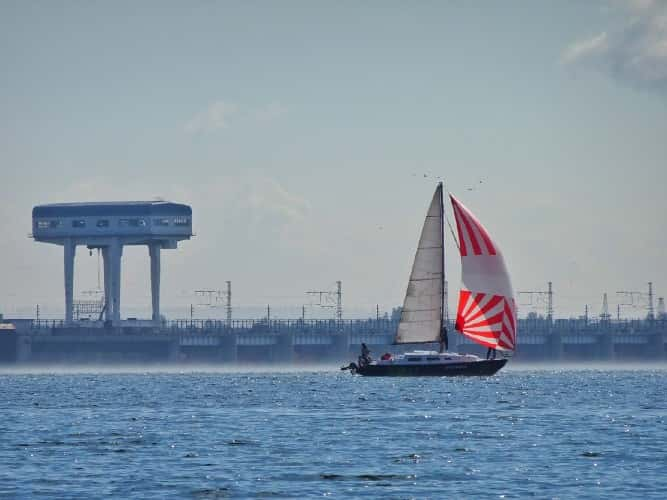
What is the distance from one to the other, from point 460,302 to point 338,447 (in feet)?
246

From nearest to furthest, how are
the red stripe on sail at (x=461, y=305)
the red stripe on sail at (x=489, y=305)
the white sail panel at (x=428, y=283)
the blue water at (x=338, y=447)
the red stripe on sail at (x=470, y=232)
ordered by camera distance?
the blue water at (x=338, y=447), the red stripe on sail at (x=470, y=232), the red stripe on sail at (x=461, y=305), the red stripe on sail at (x=489, y=305), the white sail panel at (x=428, y=283)

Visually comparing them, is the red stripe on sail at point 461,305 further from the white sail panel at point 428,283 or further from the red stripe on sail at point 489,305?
the white sail panel at point 428,283

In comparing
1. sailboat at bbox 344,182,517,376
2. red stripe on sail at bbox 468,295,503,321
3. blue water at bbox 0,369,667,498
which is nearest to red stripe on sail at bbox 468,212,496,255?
sailboat at bbox 344,182,517,376

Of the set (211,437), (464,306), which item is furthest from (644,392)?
(211,437)

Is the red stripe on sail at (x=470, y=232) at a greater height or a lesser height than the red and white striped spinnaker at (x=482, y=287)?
greater

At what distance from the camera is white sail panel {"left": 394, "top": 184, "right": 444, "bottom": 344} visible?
140 meters

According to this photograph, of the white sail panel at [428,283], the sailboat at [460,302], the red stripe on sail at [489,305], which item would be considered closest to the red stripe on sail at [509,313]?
the sailboat at [460,302]

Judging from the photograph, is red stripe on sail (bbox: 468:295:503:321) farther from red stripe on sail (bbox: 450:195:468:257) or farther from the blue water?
the blue water

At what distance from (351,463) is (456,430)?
1698cm

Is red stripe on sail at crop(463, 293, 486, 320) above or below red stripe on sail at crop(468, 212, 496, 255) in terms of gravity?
below

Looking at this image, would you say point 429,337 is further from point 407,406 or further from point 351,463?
point 351,463

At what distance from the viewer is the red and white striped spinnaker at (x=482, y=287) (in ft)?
451

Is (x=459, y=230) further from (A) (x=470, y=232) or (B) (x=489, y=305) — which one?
(B) (x=489, y=305)

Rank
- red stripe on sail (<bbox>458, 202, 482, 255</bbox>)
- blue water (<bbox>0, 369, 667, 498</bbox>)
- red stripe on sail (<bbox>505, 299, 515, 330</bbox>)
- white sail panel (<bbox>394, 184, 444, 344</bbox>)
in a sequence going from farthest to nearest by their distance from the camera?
white sail panel (<bbox>394, 184, 444, 344</bbox>)
red stripe on sail (<bbox>505, 299, 515, 330</bbox>)
red stripe on sail (<bbox>458, 202, 482, 255</bbox>)
blue water (<bbox>0, 369, 667, 498</bbox>)
